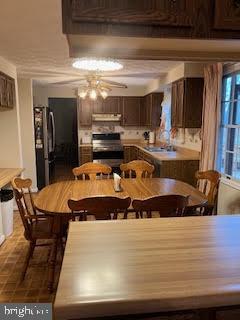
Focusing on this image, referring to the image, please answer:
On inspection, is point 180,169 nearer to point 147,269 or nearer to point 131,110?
point 131,110

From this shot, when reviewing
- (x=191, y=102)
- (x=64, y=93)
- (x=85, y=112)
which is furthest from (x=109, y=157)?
(x=191, y=102)

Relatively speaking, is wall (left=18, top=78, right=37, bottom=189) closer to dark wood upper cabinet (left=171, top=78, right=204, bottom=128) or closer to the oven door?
the oven door

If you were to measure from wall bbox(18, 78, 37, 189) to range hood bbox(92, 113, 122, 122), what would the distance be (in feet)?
5.71

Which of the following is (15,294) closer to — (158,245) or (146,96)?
(158,245)

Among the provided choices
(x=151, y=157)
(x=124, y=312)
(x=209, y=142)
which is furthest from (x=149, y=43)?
(x=151, y=157)

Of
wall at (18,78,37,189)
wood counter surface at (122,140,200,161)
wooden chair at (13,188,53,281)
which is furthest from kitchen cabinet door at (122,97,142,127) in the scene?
wooden chair at (13,188,53,281)

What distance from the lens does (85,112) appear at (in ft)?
20.5

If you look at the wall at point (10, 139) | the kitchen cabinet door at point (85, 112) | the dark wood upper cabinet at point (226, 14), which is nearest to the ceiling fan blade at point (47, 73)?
the wall at point (10, 139)

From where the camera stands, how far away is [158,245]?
1071mm

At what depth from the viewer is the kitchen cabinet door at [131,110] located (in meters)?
6.38

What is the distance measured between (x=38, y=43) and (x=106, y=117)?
3614mm

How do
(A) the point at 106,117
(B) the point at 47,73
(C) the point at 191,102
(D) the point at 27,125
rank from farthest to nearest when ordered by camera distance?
(A) the point at 106,117 < (D) the point at 27,125 < (B) the point at 47,73 < (C) the point at 191,102

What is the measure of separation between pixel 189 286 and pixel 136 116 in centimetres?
585

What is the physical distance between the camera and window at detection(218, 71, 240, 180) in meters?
3.30
